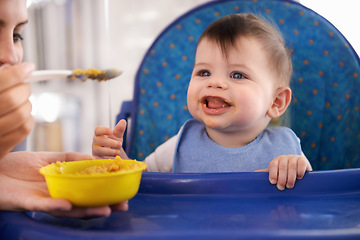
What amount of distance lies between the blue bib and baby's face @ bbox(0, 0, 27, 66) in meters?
0.45

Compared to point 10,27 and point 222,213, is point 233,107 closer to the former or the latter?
point 222,213

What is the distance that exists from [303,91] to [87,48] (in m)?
1.89

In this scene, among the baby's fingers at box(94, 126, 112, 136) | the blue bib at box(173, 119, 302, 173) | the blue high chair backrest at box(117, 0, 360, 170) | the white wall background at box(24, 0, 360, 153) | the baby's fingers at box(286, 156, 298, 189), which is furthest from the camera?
the white wall background at box(24, 0, 360, 153)

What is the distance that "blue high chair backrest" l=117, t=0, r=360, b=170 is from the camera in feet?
3.43

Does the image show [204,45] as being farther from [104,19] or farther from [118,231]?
[104,19]

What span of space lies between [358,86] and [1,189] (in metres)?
0.96

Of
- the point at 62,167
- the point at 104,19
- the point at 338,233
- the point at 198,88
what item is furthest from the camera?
the point at 104,19

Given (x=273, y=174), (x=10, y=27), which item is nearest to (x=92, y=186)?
(x=273, y=174)

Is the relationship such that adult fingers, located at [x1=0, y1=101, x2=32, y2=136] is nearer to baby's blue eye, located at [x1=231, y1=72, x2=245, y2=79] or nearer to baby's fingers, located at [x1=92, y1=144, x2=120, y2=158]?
baby's fingers, located at [x1=92, y1=144, x2=120, y2=158]

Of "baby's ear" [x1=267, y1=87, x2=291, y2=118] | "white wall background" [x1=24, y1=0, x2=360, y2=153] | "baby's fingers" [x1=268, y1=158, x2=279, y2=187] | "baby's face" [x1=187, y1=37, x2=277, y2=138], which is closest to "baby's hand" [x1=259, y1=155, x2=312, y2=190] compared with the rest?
"baby's fingers" [x1=268, y1=158, x2=279, y2=187]

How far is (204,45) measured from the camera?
88 cm

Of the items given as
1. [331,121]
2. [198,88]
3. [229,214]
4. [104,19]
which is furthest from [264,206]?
[104,19]

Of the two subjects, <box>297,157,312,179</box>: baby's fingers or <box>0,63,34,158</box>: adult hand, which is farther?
<box>297,157,312,179</box>: baby's fingers

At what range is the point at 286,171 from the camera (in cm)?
62
